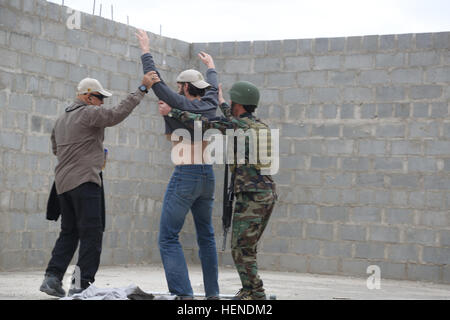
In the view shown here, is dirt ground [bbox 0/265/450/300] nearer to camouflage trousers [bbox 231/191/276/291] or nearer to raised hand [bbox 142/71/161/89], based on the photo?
camouflage trousers [bbox 231/191/276/291]

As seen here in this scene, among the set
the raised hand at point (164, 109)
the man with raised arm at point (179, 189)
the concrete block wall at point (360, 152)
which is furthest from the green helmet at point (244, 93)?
the concrete block wall at point (360, 152)

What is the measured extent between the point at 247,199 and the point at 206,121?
0.59m

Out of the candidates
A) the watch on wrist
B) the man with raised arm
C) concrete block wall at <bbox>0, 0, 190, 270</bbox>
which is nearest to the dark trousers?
the man with raised arm

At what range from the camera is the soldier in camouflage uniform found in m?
4.89

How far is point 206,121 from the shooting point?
4.90 m

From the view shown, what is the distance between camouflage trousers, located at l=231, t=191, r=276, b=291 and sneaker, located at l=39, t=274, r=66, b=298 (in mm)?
1320

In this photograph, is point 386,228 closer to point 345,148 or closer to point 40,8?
point 345,148

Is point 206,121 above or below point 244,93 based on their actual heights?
below

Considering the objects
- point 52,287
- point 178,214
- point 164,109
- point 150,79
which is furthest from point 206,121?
point 52,287

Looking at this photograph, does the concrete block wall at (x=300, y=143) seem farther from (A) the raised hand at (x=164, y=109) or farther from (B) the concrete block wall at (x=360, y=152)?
(A) the raised hand at (x=164, y=109)

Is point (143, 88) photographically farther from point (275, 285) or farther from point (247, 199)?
point (275, 285)

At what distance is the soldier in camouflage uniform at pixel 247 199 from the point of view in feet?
16.1

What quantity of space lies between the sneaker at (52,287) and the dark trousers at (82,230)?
4 centimetres
